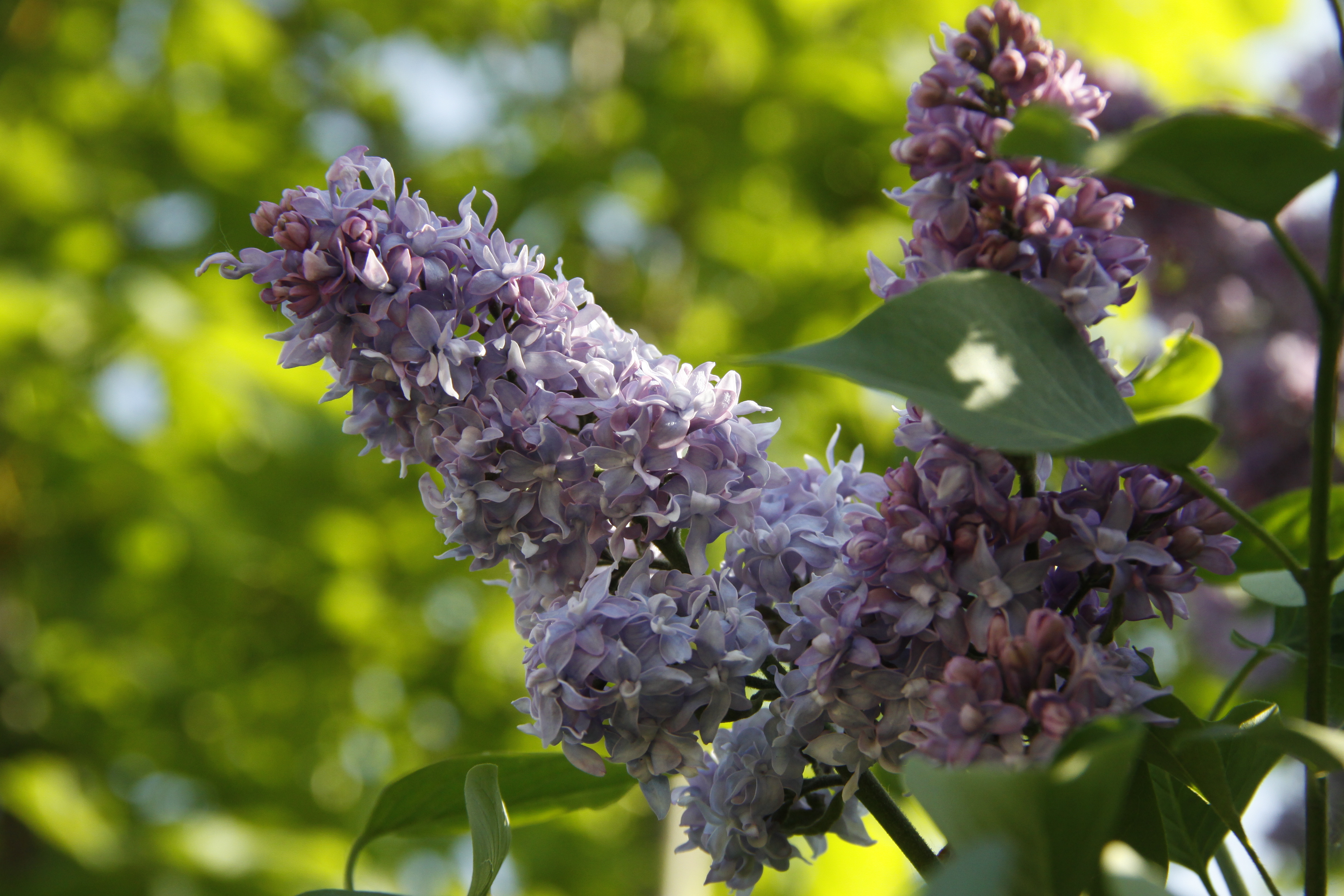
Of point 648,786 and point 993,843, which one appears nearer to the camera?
point 993,843

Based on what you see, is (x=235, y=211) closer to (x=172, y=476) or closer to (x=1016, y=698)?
(x=172, y=476)

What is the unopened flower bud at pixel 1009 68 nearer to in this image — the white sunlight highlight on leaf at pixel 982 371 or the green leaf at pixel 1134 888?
the white sunlight highlight on leaf at pixel 982 371

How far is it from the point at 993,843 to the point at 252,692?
2.09 meters

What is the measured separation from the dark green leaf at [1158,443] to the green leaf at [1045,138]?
0.21 feet

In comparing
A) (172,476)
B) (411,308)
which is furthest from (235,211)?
(411,308)

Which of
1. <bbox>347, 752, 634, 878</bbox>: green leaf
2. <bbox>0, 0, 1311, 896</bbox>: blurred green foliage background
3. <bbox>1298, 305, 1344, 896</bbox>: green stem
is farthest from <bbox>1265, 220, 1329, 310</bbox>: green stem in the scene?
<bbox>0, 0, 1311, 896</bbox>: blurred green foliage background

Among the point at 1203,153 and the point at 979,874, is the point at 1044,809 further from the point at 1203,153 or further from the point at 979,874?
the point at 1203,153

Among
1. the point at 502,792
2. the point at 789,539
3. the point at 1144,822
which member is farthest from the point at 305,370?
the point at 1144,822

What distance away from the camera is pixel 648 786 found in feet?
1.24

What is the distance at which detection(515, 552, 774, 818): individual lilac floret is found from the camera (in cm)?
35

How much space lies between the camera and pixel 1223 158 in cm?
26

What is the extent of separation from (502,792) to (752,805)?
0.47 feet

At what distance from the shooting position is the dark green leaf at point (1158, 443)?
25 cm

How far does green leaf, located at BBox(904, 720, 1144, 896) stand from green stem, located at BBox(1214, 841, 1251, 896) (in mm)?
235
